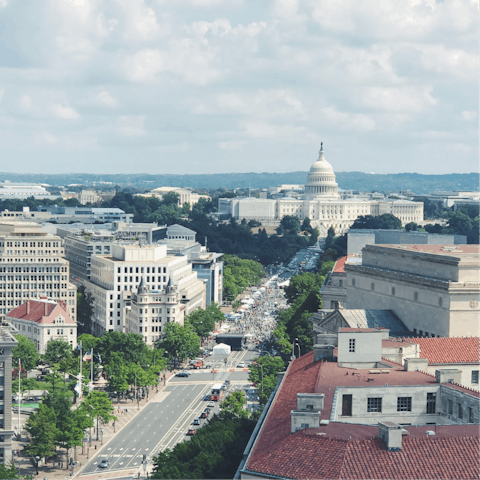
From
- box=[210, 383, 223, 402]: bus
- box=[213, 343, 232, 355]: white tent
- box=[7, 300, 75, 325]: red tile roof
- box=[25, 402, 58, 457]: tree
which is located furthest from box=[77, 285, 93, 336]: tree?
box=[25, 402, 58, 457]: tree

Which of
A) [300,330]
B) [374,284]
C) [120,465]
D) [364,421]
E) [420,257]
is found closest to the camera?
[364,421]

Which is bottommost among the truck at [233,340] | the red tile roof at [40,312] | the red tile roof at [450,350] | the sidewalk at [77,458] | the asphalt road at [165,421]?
the sidewalk at [77,458]

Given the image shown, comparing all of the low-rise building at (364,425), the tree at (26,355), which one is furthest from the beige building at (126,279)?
the low-rise building at (364,425)

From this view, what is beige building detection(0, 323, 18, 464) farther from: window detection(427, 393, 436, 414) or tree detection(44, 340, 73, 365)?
window detection(427, 393, 436, 414)

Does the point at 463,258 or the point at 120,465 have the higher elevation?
the point at 463,258

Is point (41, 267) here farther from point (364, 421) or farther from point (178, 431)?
point (364, 421)

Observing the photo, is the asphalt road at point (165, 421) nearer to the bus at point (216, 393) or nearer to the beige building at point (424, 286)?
the bus at point (216, 393)

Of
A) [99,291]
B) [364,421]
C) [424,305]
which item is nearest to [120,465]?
[424,305]

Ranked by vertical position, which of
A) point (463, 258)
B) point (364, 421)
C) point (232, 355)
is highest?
point (463, 258)
